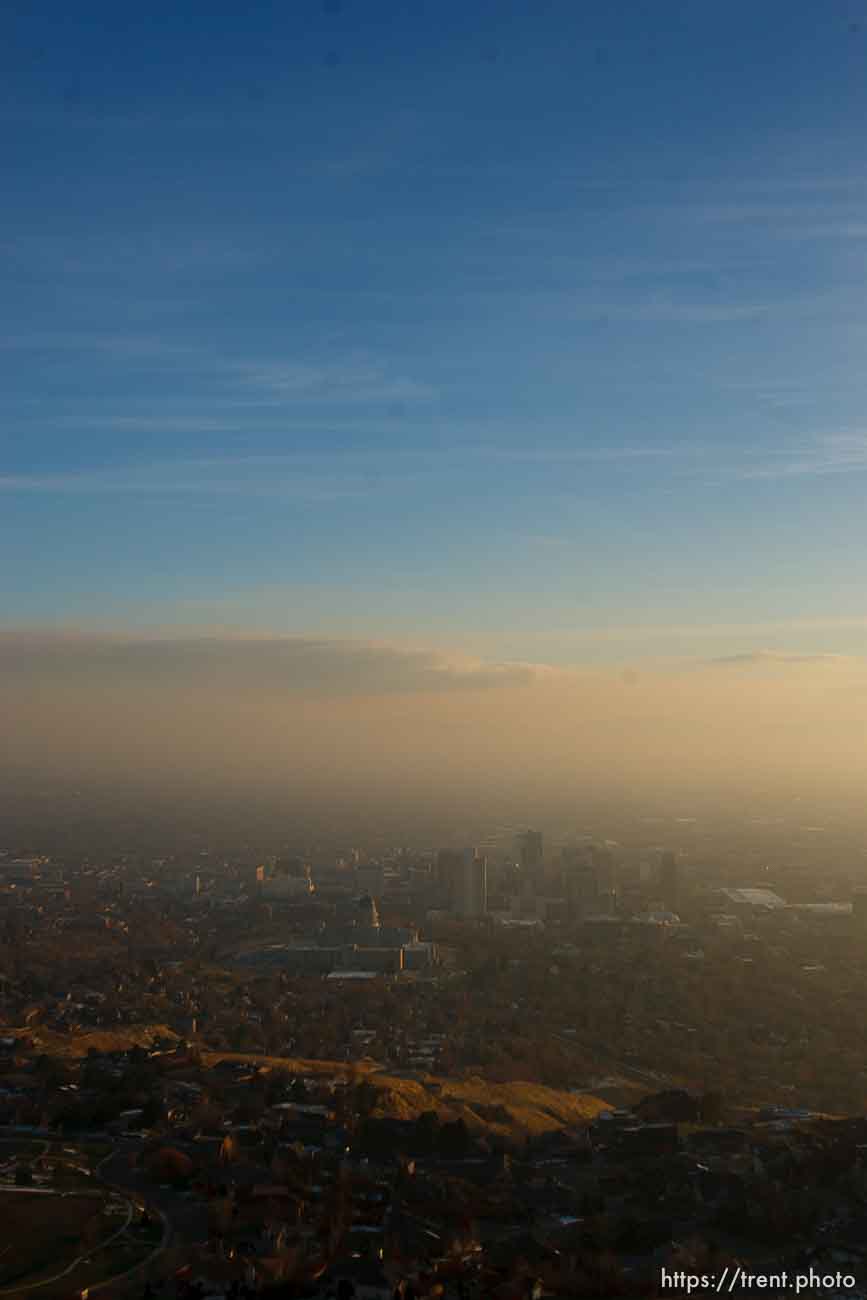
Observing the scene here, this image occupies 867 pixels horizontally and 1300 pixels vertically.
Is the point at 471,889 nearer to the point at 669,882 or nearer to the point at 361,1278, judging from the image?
the point at 669,882

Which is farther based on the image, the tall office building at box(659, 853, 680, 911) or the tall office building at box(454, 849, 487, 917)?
the tall office building at box(659, 853, 680, 911)

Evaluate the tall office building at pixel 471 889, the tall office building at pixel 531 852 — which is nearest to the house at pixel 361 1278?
the tall office building at pixel 471 889

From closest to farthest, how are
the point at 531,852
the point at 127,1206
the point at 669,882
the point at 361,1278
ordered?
the point at 361,1278 → the point at 127,1206 → the point at 669,882 → the point at 531,852

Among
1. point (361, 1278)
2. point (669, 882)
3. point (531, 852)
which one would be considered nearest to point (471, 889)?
point (531, 852)

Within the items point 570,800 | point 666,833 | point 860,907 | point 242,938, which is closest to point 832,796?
point 570,800

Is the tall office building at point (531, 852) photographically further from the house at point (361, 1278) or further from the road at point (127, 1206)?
the house at point (361, 1278)

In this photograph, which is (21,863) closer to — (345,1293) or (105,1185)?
(105,1185)

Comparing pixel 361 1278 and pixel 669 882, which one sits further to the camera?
pixel 669 882

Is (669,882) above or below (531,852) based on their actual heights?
below

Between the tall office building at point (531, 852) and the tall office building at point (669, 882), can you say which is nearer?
the tall office building at point (669, 882)

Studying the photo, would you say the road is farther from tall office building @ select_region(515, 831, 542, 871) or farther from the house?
tall office building @ select_region(515, 831, 542, 871)

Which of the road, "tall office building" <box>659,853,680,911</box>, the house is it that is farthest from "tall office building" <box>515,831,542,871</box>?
the house

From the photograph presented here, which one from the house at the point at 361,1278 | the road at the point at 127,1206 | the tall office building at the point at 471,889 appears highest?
the house at the point at 361,1278
